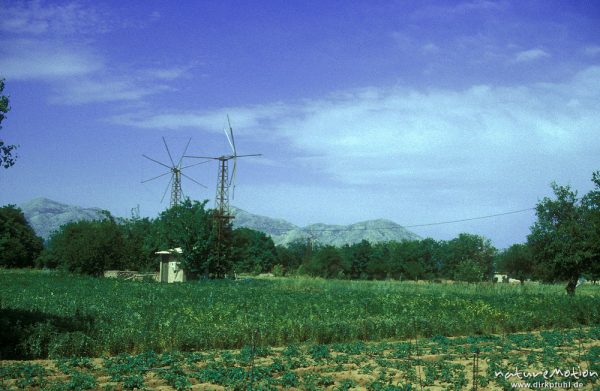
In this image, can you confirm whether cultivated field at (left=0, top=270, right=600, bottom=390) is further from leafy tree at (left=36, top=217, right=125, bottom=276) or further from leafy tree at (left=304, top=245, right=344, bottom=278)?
leafy tree at (left=304, top=245, right=344, bottom=278)

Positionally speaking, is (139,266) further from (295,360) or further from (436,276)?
(436,276)

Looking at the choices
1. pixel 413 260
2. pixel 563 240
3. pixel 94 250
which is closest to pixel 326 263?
pixel 413 260

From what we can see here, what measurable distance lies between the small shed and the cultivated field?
35.4m

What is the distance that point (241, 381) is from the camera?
11.4 meters

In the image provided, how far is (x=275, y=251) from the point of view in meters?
139

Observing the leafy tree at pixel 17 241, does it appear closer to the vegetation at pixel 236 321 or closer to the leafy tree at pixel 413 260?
the vegetation at pixel 236 321

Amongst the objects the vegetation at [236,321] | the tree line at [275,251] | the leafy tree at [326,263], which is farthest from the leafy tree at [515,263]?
the vegetation at [236,321]

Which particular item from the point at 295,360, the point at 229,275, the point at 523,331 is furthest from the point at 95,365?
the point at 229,275

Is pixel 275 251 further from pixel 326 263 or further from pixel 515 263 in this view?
pixel 515 263

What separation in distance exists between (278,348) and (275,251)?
123042mm

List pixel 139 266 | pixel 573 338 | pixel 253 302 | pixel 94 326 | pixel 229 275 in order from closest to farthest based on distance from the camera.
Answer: pixel 94 326, pixel 573 338, pixel 253 302, pixel 229 275, pixel 139 266

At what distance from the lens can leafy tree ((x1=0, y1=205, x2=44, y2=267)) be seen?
88812 mm

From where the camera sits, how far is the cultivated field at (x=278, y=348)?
1181cm

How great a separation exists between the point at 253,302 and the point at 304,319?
846 cm
